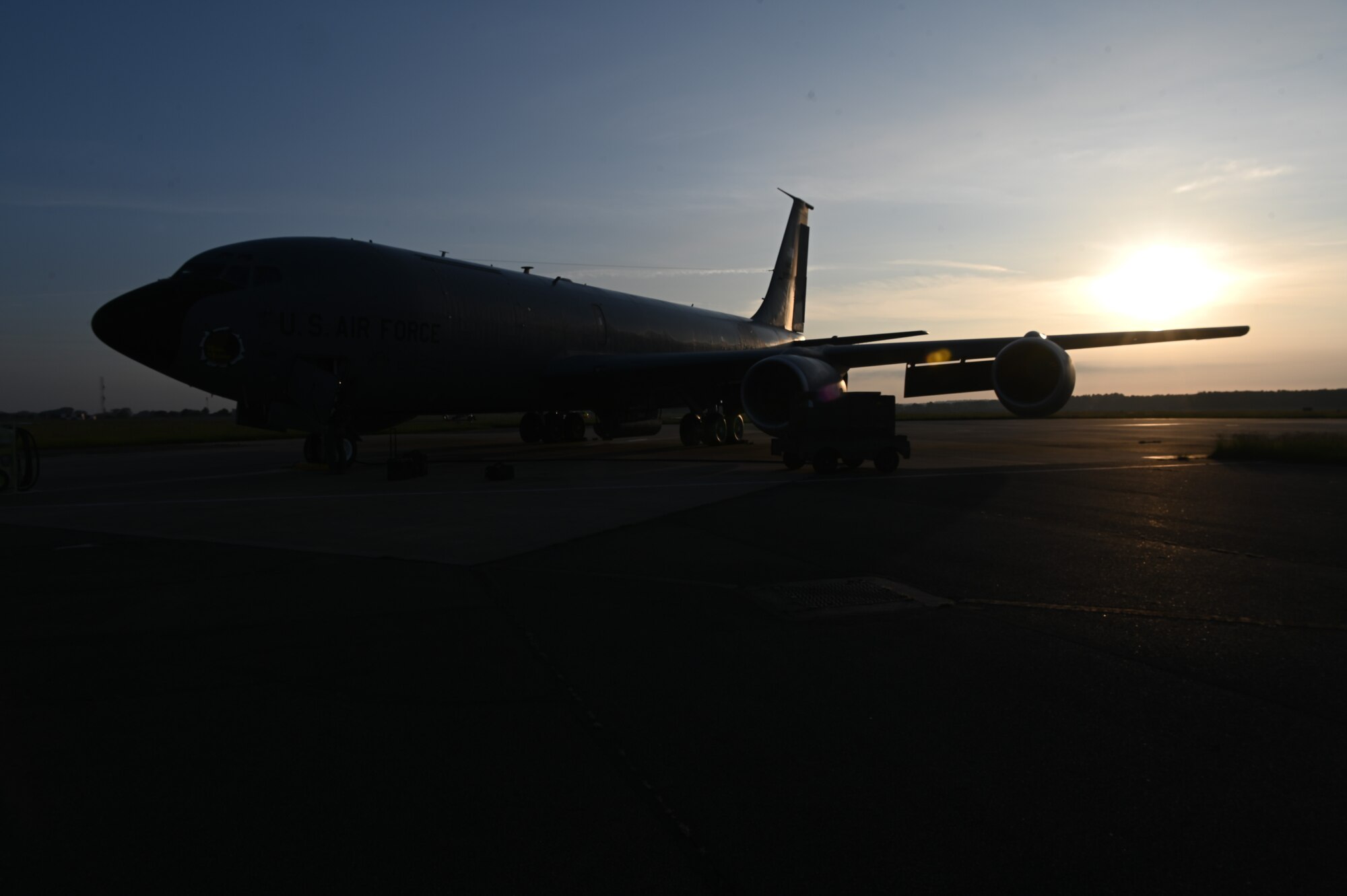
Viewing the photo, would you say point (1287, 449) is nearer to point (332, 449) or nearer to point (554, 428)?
point (554, 428)

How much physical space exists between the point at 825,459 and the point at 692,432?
803 centimetres

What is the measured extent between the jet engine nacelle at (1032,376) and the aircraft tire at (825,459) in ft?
10.7

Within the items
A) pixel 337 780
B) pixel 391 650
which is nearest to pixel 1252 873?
pixel 337 780

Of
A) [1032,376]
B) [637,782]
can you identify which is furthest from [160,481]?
[1032,376]

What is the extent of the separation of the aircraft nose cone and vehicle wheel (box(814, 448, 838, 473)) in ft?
32.8


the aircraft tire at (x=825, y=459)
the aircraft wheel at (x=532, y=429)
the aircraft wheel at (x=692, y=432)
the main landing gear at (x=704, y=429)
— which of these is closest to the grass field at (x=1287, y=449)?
the aircraft tire at (x=825, y=459)

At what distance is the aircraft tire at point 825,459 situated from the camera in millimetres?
14594

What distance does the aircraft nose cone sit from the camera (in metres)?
12.7

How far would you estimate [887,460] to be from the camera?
14.7m

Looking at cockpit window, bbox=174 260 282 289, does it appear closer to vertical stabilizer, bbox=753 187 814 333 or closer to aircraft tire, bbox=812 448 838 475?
aircraft tire, bbox=812 448 838 475

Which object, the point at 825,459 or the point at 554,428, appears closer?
the point at 825,459

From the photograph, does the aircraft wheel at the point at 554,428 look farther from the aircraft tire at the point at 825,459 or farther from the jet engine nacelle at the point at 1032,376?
the jet engine nacelle at the point at 1032,376

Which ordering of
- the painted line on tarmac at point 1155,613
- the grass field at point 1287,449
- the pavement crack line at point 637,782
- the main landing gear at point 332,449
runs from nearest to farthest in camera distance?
the pavement crack line at point 637,782
the painted line on tarmac at point 1155,613
the main landing gear at point 332,449
the grass field at point 1287,449

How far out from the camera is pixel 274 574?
628cm
